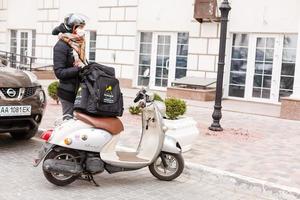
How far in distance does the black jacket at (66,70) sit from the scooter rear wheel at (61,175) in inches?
38.7

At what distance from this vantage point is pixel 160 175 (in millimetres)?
5895

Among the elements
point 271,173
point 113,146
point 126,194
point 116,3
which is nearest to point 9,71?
point 113,146

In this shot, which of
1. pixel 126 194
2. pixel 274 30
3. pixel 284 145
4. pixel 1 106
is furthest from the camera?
pixel 274 30

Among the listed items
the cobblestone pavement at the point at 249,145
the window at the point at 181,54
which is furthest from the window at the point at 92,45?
the cobblestone pavement at the point at 249,145

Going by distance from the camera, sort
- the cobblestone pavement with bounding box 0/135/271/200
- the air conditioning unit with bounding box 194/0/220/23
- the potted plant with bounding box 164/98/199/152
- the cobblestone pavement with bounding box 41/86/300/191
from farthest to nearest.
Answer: the air conditioning unit with bounding box 194/0/220/23, the potted plant with bounding box 164/98/199/152, the cobblestone pavement with bounding box 41/86/300/191, the cobblestone pavement with bounding box 0/135/271/200

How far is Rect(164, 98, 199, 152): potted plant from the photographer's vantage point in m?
6.82

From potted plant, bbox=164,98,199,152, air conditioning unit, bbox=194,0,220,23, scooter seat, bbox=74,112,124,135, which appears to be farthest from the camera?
air conditioning unit, bbox=194,0,220,23

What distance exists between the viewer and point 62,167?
5273 millimetres

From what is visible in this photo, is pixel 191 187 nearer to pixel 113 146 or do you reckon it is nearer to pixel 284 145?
pixel 113 146

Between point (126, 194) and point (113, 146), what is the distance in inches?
22.9

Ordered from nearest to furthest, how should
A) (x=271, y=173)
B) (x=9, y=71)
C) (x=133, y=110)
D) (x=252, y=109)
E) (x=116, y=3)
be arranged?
(x=271, y=173), (x=9, y=71), (x=133, y=110), (x=252, y=109), (x=116, y=3)

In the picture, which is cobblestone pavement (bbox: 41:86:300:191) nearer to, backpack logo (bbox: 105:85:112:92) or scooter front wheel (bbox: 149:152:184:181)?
scooter front wheel (bbox: 149:152:184:181)

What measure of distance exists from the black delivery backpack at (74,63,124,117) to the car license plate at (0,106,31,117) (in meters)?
1.54

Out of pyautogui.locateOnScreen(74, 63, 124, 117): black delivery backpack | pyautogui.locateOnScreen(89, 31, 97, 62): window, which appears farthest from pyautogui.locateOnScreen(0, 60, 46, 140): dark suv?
pyautogui.locateOnScreen(89, 31, 97, 62): window
